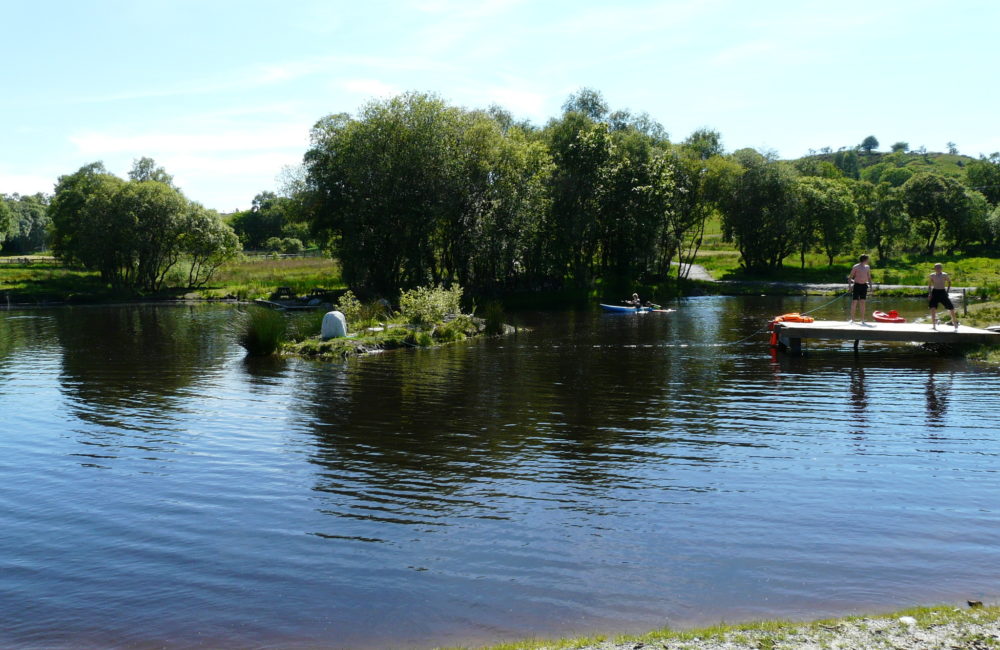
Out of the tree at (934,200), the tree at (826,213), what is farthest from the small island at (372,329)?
the tree at (934,200)

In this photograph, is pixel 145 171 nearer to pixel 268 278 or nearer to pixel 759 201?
pixel 268 278

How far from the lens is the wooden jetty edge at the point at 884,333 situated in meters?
24.4

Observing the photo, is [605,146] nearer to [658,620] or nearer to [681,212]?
[681,212]

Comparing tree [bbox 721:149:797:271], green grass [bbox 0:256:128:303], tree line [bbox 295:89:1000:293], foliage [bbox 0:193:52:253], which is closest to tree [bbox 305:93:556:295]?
tree line [bbox 295:89:1000:293]

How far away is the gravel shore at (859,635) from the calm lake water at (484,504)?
1.76 ft

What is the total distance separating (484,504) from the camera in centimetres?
1122

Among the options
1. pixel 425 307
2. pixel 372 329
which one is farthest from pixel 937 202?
pixel 372 329

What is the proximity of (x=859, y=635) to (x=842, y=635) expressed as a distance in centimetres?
15

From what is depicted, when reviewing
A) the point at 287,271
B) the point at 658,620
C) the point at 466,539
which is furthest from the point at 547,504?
the point at 287,271

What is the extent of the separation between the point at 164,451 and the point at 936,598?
44.5ft

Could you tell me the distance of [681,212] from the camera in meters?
74.5

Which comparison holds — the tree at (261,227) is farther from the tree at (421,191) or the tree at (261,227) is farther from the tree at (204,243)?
the tree at (421,191)

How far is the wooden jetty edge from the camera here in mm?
24375

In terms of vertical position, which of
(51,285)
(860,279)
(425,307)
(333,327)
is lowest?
(333,327)
